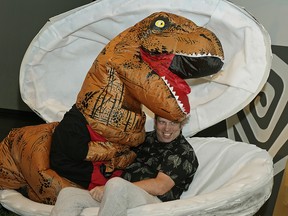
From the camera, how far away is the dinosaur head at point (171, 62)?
1.16 m

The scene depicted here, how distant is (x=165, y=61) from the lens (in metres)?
1.19

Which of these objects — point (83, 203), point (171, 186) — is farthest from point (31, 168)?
point (171, 186)

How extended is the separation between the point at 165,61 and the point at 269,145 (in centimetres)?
54

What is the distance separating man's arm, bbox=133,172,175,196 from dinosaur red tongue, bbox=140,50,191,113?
193 mm

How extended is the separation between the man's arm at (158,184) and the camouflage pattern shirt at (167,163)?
14 mm

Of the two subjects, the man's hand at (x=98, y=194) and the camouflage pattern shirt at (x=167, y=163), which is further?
the camouflage pattern shirt at (x=167, y=163)

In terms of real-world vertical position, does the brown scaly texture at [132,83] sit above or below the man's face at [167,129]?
above

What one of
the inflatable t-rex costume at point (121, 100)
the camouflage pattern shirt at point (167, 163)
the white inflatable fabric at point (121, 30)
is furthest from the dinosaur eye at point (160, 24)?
the camouflage pattern shirt at point (167, 163)

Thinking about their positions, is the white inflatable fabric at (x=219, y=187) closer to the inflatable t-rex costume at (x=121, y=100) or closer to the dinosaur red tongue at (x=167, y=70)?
the inflatable t-rex costume at (x=121, y=100)

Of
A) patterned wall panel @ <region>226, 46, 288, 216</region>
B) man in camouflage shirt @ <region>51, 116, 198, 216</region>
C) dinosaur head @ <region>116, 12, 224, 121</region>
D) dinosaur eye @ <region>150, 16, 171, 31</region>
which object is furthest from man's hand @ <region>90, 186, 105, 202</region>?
patterned wall panel @ <region>226, 46, 288, 216</region>

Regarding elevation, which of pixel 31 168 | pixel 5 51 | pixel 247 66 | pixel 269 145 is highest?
pixel 247 66

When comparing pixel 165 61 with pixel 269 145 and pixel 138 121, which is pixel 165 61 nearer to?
pixel 138 121

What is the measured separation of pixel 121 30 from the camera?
1.51 m

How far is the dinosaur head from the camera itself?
116 cm
